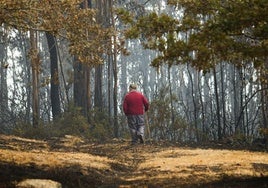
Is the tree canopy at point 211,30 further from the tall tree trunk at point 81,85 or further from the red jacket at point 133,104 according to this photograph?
the tall tree trunk at point 81,85

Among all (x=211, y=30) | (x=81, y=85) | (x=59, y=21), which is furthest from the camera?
(x=81, y=85)

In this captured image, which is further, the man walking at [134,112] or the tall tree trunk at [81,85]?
the tall tree trunk at [81,85]

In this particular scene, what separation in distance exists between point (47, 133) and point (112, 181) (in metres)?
11.1

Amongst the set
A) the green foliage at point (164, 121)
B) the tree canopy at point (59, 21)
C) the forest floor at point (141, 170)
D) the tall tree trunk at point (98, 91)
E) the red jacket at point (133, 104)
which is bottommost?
the forest floor at point (141, 170)

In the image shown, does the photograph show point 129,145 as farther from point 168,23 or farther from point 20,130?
point 168,23

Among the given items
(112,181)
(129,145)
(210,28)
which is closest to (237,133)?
(129,145)

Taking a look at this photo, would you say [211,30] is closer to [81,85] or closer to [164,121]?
[164,121]

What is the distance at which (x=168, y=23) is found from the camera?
726 centimetres

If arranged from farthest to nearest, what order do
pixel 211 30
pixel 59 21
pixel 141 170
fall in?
1. pixel 59 21
2. pixel 141 170
3. pixel 211 30

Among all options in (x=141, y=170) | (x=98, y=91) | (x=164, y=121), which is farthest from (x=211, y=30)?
(x=98, y=91)

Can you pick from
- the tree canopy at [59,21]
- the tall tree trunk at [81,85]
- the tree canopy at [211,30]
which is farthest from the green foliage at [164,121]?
the tree canopy at [211,30]

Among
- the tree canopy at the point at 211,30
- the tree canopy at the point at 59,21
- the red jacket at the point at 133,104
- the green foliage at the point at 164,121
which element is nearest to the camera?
the tree canopy at the point at 211,30

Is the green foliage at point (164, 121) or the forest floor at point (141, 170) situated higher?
the green foliage at point (164, 121)

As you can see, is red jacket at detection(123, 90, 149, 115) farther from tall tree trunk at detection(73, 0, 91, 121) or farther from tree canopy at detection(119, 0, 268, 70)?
tree canopy at detection(119, 0, 268, 70)
